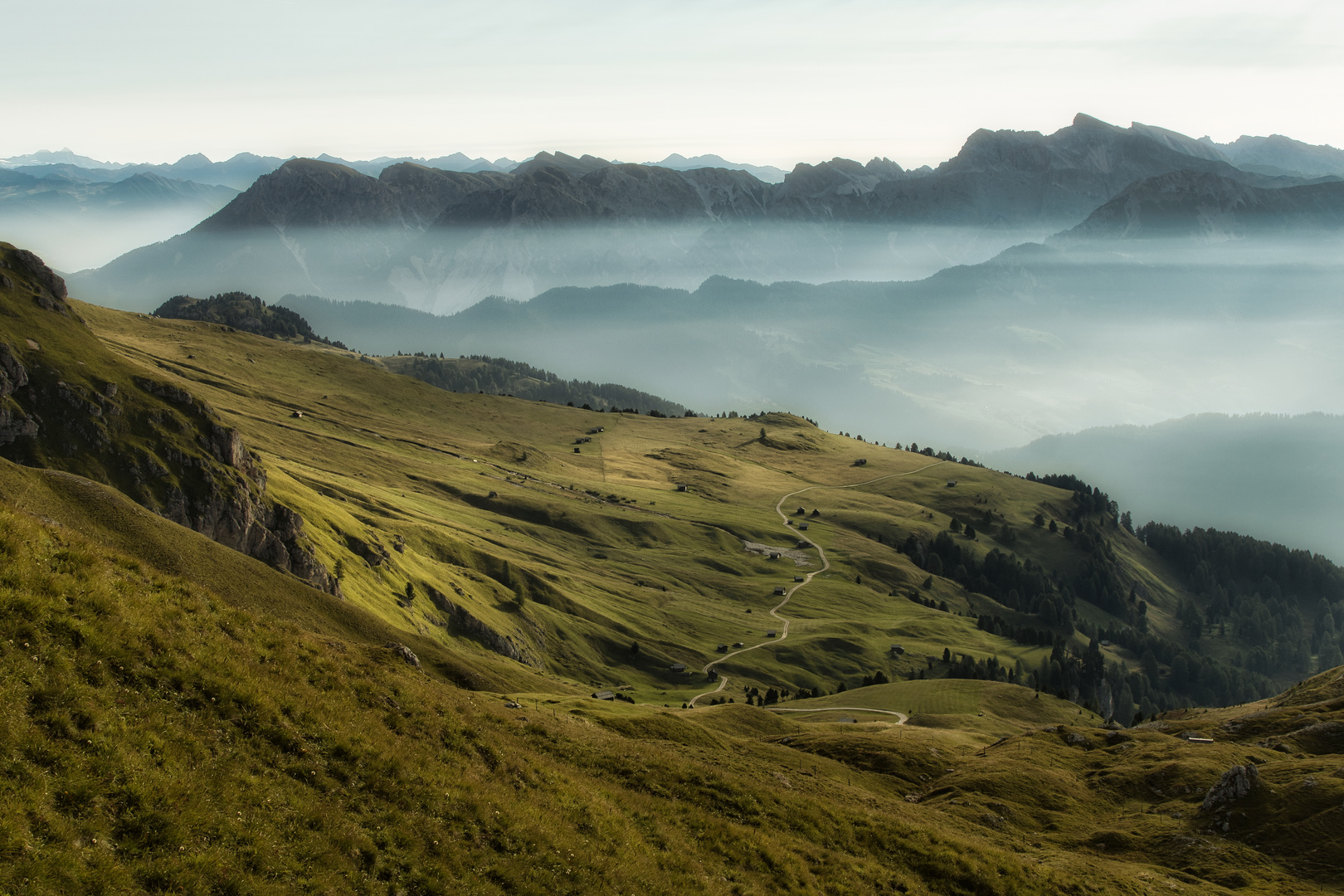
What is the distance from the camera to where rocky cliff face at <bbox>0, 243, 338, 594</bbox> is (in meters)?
114

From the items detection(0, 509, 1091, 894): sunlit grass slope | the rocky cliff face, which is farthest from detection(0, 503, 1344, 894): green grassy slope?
the rocky cliff face

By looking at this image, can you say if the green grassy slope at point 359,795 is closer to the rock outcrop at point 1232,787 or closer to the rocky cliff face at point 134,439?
the rock outcrop at point 1232,787

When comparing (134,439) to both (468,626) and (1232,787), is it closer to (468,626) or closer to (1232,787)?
(468,626)

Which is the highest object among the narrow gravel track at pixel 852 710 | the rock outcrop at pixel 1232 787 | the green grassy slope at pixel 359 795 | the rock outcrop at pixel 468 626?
the green grassy slope at pixel 359 795

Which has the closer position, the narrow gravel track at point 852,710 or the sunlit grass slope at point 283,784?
the sunlit grass slope at point 283,784

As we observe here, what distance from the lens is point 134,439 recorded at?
12044 cm

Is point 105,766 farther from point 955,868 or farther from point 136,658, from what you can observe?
point 955,868

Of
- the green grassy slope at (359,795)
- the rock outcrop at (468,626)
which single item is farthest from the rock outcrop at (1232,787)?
the rock outcrop at (468,626)

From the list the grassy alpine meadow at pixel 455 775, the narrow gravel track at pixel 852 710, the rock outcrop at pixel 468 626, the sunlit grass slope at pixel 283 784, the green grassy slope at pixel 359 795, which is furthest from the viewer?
the narrow gravel track at pixel 852 710

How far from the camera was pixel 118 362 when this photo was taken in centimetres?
13200

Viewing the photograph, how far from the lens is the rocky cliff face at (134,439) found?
11444 cm

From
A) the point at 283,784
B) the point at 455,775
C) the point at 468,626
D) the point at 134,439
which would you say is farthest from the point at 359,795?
the point at 468,626

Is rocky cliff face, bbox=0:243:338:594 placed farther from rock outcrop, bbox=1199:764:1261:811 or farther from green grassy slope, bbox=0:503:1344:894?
rock outcrop, bbox=1199:764:1261:811

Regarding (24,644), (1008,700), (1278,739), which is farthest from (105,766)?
(1008,700)
